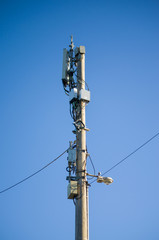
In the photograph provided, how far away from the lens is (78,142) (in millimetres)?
8820

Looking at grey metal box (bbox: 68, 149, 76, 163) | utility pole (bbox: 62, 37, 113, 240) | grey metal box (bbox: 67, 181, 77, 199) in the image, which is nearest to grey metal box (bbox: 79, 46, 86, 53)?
utility pole (bbox: 62, 37, 113, 240)

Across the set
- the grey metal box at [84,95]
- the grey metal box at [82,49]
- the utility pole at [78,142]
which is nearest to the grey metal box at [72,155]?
the utility pole at [78,142]

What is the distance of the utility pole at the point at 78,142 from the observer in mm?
7730

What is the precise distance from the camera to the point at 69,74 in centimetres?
1038

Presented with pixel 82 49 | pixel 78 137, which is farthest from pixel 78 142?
pixel 82 49

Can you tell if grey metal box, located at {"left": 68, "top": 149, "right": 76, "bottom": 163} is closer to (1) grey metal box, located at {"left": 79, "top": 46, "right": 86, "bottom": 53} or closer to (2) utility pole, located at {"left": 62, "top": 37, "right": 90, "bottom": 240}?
(2) utility pole, located at {"left": 62, "top": 37, "right": 90, "bottom": 240}

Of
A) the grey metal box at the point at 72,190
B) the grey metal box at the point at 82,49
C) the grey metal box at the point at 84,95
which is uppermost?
the grey metal box at the point at 82,49

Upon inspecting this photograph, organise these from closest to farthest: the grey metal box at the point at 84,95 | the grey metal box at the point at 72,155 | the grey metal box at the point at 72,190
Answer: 1. the grey metal box at the point at 72,190
2. the grey metal box at the point at 72,155
3. the grey metal box at the point at 84,95

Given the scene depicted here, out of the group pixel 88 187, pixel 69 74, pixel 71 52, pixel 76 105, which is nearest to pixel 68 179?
pixel 88 187

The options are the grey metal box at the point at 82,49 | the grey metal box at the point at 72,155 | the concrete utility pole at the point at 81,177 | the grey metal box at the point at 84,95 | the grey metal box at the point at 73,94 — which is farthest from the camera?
the grey metal box at the point at 82,49

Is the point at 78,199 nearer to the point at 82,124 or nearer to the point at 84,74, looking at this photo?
the point at 82,124

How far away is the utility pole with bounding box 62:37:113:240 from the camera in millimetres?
7730

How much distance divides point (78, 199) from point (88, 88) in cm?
362

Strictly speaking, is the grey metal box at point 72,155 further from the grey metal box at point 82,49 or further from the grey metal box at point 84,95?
the grey metal box at point 82,49
